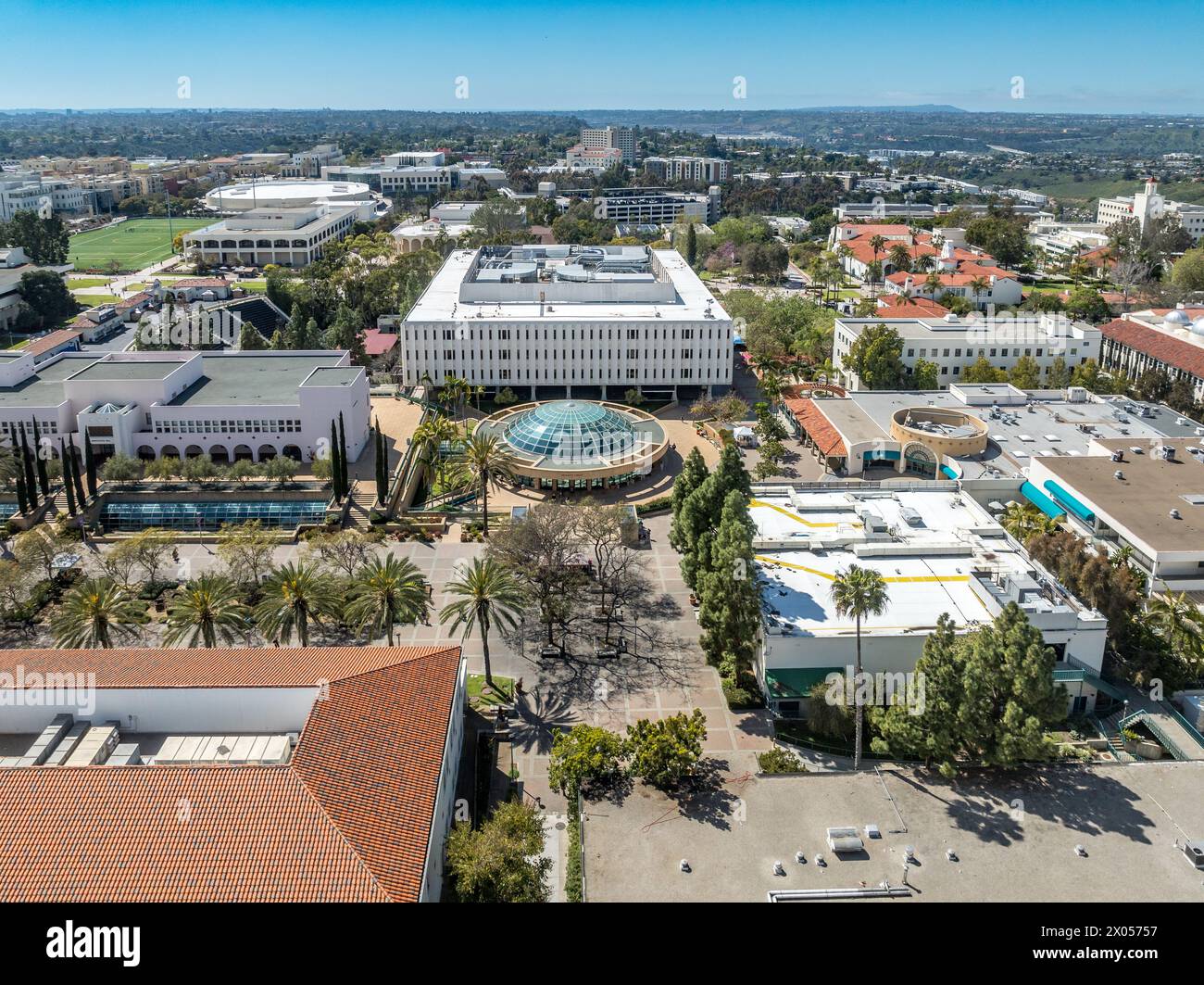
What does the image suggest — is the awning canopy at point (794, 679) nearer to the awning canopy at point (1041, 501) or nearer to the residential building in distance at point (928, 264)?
the awning canopy at point (1041, 501)

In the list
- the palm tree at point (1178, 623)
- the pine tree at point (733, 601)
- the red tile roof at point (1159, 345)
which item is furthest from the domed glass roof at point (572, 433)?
the red tile roof at point (1159, 345)

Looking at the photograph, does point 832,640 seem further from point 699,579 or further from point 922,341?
→ point 922,341

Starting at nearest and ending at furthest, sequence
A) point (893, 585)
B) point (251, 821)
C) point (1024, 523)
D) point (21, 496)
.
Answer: point (251, 821), point (893, 585), point (1024, 523), point (21, 496)

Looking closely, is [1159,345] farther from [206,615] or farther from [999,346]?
[206,615]

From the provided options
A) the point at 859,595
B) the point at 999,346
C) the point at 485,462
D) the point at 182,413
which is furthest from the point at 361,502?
the point at 999,346

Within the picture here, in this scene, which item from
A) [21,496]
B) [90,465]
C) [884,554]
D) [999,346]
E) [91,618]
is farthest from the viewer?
[999,346]

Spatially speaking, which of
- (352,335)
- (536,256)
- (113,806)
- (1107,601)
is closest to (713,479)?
(1107,601)
